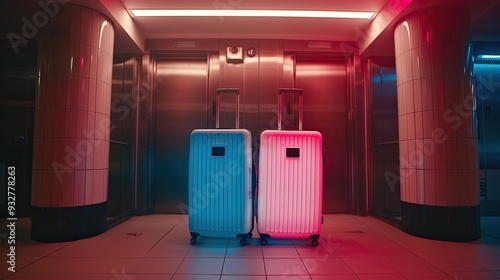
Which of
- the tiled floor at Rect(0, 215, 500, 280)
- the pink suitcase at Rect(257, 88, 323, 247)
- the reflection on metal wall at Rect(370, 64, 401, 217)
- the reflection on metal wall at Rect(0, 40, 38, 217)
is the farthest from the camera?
the reflection on metal wall at Rect(370, 64, 401, 217)

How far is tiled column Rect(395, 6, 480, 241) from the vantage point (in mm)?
3094

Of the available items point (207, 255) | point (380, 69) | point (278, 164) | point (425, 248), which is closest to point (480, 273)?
point (425, 248)

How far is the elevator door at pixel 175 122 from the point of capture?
465 cm

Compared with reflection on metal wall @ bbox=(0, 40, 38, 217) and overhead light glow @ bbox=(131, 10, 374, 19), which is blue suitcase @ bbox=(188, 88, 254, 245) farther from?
reflection on metal wall @ bbox=(0, 40, 38, 217)

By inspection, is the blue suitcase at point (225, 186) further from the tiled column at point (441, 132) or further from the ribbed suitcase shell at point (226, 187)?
the tiled column at point (441, 132)

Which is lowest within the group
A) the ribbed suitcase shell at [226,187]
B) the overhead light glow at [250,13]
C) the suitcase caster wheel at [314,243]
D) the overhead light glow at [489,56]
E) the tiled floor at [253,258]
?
the tiled floor at [253,258]

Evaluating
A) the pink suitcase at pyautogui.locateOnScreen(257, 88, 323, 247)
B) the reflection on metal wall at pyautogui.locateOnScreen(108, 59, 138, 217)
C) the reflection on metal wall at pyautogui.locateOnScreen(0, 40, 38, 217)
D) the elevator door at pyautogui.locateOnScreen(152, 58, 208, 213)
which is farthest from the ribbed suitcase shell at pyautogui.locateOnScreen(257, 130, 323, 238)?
the reflection on metal wall at pyautogui.locateOnScreen(0, 40, 38, 217)

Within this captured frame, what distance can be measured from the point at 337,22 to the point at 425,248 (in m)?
3.05

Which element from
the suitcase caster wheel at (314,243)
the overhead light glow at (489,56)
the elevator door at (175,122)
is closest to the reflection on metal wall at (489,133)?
the overhead light glow at (489,56)

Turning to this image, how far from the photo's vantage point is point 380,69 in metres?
4.70

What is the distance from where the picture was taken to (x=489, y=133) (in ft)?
15.9

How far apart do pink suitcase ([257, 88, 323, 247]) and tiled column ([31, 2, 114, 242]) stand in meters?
1.89

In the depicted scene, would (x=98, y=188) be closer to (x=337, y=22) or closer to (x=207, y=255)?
(x=207, y=255)

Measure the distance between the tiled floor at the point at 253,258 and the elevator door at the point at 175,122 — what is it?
48.1 inches
